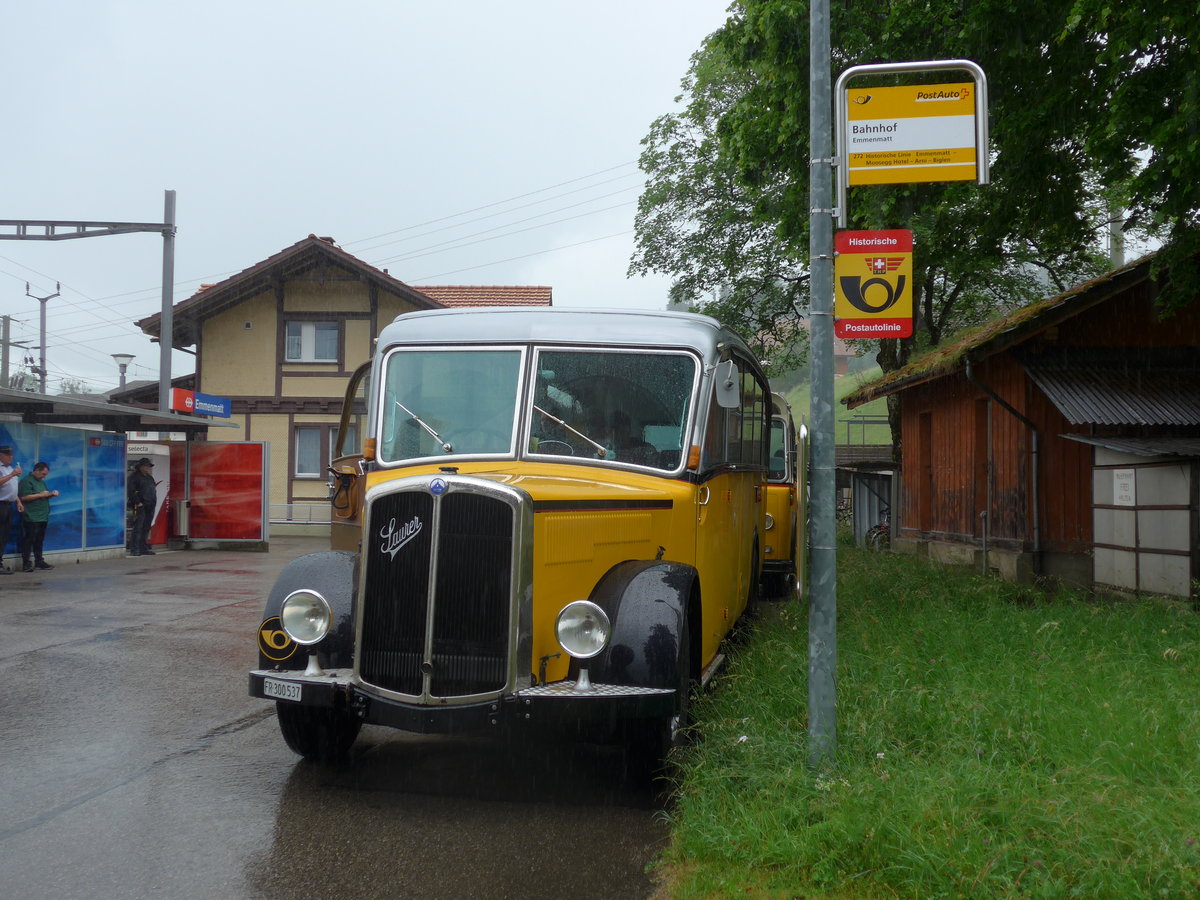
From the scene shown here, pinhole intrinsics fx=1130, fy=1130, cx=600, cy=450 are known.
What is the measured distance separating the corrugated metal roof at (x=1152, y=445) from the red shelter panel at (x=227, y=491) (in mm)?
16414

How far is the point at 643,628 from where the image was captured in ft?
17.9

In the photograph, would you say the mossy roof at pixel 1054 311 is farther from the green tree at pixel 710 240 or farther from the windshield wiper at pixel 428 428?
the green tree at pixel 710 240

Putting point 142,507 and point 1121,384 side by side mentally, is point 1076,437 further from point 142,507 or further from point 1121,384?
point 142,507

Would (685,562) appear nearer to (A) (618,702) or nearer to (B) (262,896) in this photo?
(A) (618,702)

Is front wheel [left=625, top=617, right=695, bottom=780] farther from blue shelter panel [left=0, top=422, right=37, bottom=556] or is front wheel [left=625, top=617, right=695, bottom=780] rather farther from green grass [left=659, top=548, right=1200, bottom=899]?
blue shelter panel [left=0, top=422, right=37, bottom=556]

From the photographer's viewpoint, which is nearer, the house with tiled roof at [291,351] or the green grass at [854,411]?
the house with tiled roof at [291,351]

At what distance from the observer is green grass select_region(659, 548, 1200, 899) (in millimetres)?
4090

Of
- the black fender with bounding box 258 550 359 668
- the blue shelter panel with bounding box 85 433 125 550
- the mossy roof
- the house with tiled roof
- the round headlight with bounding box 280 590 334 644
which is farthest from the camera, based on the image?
the house with tiled roof

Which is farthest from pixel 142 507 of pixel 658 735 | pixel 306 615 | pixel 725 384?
pixel 658 735

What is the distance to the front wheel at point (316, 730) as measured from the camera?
605 cm

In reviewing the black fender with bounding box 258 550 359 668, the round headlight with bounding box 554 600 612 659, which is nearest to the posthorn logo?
the round headlight with bounding box 554 600 612 659

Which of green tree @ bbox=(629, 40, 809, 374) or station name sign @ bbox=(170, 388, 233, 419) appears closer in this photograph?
station name sign @ bbox=(170, 388, 233, 419)

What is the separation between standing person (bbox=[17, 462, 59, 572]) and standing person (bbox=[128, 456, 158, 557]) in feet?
11.2

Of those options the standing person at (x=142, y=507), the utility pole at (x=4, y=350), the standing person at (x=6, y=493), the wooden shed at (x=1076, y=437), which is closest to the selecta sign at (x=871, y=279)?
the wooden shed at (x=1076, y=437)
